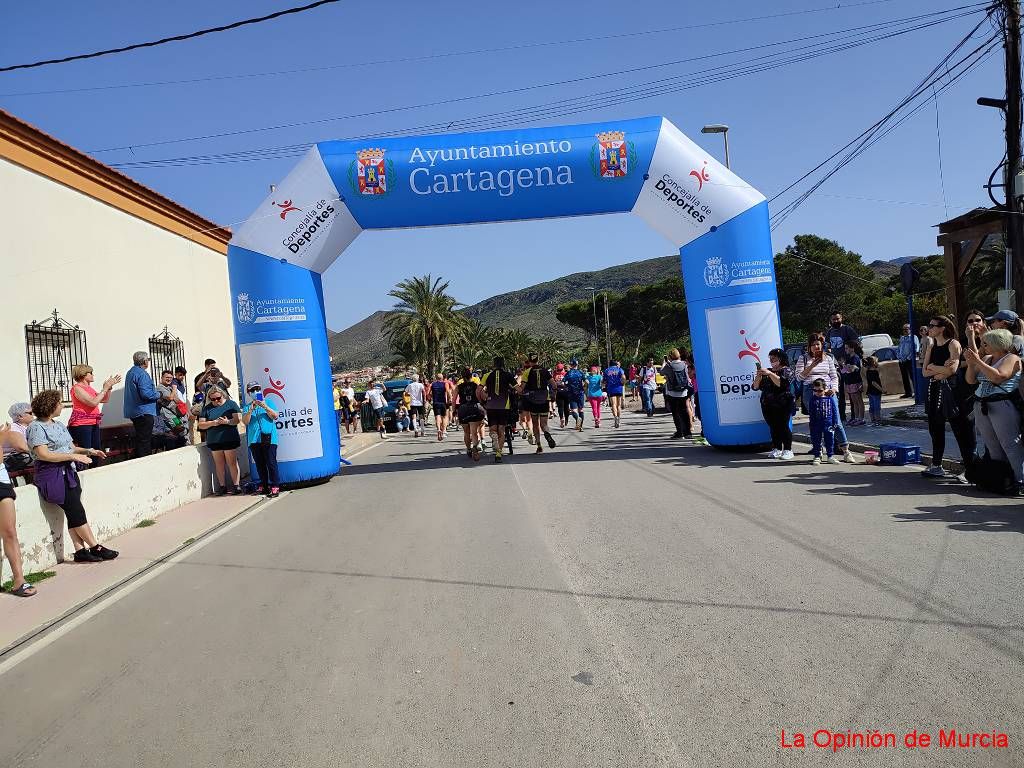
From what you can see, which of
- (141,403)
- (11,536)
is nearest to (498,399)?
(141,403)

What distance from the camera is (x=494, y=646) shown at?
14.9 feet

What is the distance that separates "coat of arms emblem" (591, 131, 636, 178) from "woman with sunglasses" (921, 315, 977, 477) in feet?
17.4

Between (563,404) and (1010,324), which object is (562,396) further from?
(1010,324)

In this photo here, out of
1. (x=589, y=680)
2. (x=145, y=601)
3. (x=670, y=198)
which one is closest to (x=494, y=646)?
(x=589, y=680)

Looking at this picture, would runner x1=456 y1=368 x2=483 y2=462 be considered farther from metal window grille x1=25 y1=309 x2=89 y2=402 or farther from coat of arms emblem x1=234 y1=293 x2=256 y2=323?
metal window grille x1=25 y1=309 x2=89 y2=402

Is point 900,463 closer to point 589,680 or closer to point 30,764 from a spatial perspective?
point 589,680

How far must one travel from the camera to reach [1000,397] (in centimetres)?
758

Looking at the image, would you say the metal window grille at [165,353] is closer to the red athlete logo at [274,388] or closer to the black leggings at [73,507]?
the red athlete logo at [274,388]

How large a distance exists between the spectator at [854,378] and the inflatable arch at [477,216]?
2935mm

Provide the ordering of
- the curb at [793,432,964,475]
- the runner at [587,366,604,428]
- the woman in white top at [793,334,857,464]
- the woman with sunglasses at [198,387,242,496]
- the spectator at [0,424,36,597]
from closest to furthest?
the spectator at [0,424,36,597]
the curb at [793,432,964,475]
the woman in white top at [793,334,857,464]
the woman with sunglasses at [198,387,242,496]
the runner at [587,366,604,428]

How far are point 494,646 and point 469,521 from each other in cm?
383

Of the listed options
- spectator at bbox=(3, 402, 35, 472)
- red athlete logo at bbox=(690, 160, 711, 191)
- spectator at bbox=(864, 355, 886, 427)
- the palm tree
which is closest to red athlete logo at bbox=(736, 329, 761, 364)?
red athlete logo at bbox=(690, 160, 711, 191)

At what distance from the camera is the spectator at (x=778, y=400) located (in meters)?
11.5

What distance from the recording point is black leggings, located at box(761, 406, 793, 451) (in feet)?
37.7
